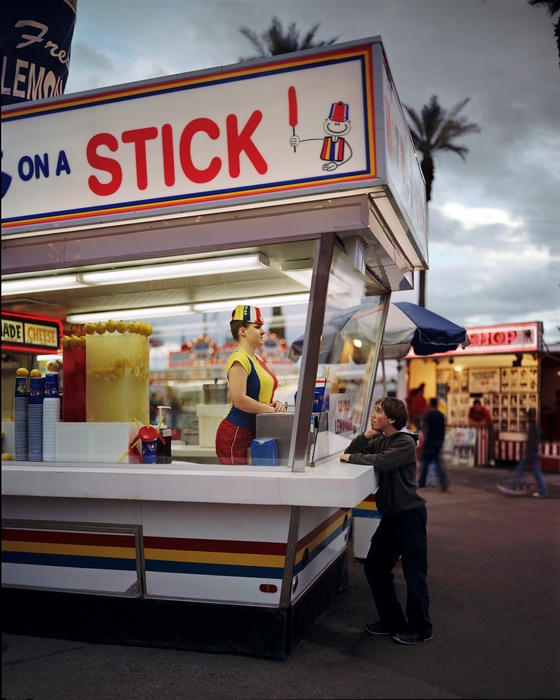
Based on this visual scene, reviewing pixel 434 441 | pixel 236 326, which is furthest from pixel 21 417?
pixel 434 441

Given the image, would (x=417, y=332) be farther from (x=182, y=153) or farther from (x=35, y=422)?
(x=35, y=422)

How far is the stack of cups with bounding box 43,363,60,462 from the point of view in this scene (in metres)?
4.79

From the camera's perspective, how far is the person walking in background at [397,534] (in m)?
4.41

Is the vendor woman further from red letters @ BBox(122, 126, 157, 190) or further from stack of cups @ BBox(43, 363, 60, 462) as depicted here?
red letters @ BBox(122, 126, 157, 190)

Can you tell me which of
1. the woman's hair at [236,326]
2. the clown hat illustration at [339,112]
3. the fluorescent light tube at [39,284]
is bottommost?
the woman's hair at [236,326]

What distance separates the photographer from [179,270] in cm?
484

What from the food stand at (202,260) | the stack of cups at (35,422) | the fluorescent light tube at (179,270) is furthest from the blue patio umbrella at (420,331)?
the stack of cups at (35,422)

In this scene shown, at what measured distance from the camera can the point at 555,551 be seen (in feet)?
24.0

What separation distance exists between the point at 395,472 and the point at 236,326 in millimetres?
1691

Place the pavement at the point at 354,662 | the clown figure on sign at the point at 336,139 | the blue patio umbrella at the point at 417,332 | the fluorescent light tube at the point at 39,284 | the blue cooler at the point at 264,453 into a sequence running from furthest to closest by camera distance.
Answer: the blue patio umbrella at the point at 417,332
the fluorescent light tube at the point at 39,284
the blue cooler at the point at 264,453
the clown figure on sign at the point at 336,139
the pavement at the point at 354,662

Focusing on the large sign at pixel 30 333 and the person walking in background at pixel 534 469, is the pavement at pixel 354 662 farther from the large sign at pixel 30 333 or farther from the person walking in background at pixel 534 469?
the person walking in background at pixel 534 469

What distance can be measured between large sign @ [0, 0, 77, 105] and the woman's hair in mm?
3469

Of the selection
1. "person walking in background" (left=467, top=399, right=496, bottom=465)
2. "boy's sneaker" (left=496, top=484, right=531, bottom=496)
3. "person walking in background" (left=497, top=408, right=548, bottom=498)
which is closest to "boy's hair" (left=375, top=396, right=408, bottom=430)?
"person walking in background" (left=497, top=408, right=548, bottom=498)

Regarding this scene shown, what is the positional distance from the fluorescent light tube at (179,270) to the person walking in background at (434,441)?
25.6 ft
